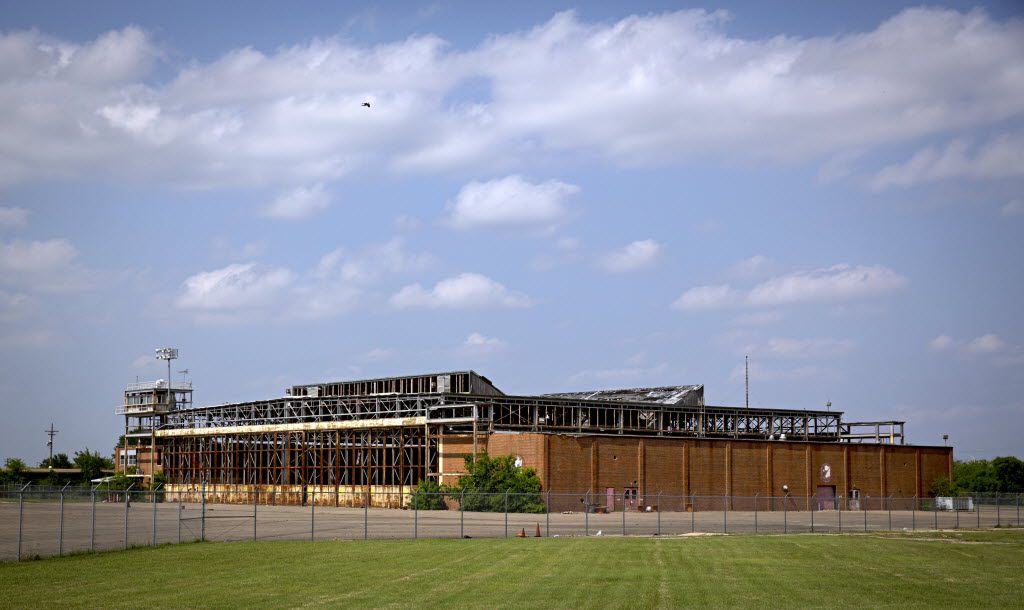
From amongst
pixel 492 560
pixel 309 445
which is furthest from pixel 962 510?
pixel 492 560

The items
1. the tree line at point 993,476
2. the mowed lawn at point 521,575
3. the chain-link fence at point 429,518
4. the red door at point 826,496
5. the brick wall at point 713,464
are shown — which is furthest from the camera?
the tree line at point 993,476

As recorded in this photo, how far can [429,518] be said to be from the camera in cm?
6781

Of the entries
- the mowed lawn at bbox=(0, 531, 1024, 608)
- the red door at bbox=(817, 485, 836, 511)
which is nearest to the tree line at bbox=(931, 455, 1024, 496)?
the red door at bbox=(817, 485, 836, 511)

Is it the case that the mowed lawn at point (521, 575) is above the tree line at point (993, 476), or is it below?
above

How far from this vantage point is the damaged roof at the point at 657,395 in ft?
325

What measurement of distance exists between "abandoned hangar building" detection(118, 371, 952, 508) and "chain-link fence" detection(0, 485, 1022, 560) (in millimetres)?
1284

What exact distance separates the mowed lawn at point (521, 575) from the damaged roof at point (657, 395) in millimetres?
52976

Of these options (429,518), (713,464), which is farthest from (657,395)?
(429,518)

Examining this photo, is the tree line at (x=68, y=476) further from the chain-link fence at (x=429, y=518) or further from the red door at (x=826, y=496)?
the red door at (x=826, y=496)

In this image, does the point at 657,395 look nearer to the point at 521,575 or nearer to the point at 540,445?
the point at 540,445

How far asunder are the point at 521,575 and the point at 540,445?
46655mm

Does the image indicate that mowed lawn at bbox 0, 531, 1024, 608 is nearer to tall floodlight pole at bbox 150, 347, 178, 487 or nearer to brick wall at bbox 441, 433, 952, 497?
brick wall at bbox 441, 433, 952, 497

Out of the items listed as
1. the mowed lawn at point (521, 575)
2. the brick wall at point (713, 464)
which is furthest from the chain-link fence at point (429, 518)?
the mowed lawn at point (521, 575)

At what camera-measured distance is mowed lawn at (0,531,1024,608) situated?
2603 cm
